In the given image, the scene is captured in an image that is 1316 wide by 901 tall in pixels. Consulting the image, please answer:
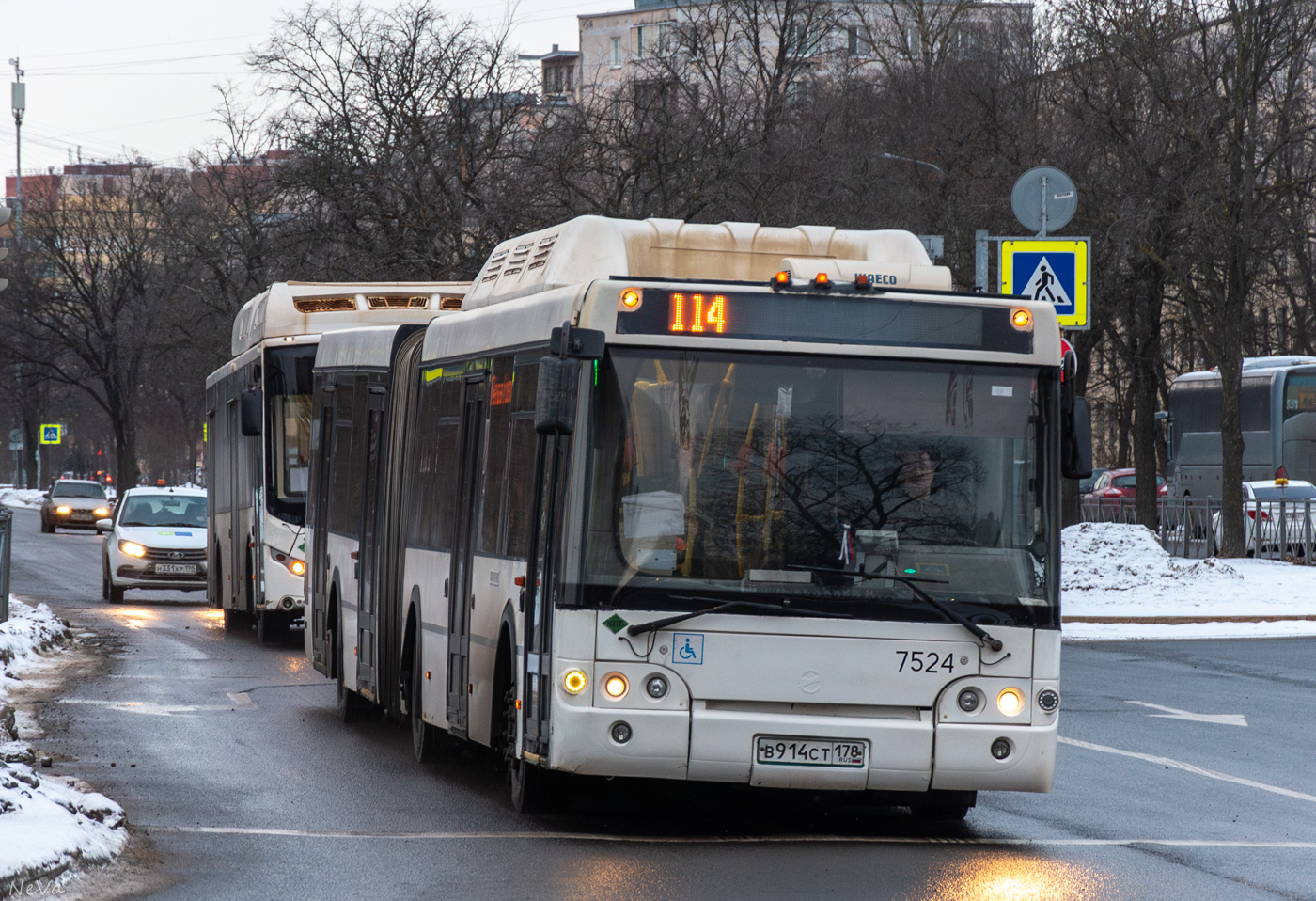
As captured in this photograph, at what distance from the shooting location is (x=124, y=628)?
23.4 meters

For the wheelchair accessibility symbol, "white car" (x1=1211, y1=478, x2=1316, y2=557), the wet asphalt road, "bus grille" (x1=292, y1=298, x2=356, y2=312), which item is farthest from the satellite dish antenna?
"white car" (x1=1211, y1=478, x2=1316, y2=557)

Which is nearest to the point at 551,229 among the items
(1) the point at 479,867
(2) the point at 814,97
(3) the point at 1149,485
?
(1) the point at 479,867

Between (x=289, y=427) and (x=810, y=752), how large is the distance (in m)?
12.7

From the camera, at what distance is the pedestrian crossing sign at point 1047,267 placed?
19328 millimetres

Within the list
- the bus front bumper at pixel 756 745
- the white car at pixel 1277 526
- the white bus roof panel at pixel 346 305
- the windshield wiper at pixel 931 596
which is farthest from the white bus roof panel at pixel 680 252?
the white car at pixel 1277 526

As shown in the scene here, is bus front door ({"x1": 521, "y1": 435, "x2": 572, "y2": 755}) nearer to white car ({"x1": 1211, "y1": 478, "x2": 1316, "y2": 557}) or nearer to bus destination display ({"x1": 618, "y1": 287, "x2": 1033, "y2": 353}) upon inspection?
bus destination display ({"x1": 618, "y1": 287, "x2": 1033, "y2": 353})

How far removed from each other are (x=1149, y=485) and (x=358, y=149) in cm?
1838

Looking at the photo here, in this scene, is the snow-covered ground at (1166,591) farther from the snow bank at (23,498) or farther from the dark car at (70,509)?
the snow bank at (23,498)

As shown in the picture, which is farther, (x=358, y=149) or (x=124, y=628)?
(x=358, y=149)

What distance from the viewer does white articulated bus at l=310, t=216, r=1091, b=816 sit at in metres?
8.57

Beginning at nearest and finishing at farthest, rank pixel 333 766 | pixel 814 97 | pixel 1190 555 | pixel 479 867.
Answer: pixel 479 867, pixel 333 766, pixel 1190 555, pixel 814 97

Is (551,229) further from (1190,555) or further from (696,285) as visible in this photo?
(1190,555)

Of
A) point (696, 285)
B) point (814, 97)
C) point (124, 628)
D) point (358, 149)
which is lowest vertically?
point (124, 628)

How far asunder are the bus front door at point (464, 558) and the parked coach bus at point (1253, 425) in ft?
112
